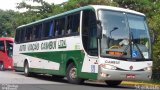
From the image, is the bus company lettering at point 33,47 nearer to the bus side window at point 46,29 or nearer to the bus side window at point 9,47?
the bus side window at point 46,29

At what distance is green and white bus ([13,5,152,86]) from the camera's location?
15484mm

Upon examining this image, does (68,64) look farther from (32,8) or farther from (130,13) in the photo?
(32,8)

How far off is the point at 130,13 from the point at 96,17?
169 centimetres

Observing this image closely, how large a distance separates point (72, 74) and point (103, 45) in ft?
8.90

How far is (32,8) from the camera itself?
41000 mm

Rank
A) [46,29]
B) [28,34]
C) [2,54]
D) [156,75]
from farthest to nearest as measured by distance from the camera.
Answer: [2,54]
[28,34]
[156,75]
[46,29]

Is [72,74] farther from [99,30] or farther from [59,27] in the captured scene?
[99,30]

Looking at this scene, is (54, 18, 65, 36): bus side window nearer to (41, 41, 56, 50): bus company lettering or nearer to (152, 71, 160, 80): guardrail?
(41, 41, 56, 50): bus company lettering

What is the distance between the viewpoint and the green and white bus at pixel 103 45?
610 inches

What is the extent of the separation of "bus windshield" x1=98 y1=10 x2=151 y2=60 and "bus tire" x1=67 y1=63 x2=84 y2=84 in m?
2.29

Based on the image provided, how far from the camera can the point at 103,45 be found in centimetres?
1545

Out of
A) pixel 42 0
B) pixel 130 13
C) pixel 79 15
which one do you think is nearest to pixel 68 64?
pixel 79 15

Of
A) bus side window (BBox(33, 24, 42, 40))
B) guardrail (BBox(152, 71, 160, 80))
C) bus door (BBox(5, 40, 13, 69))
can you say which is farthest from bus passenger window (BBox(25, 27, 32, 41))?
bus door (BBox(5, 40, 13, 69))

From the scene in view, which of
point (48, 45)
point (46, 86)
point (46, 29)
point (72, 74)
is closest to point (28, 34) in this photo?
point (46, 29)
